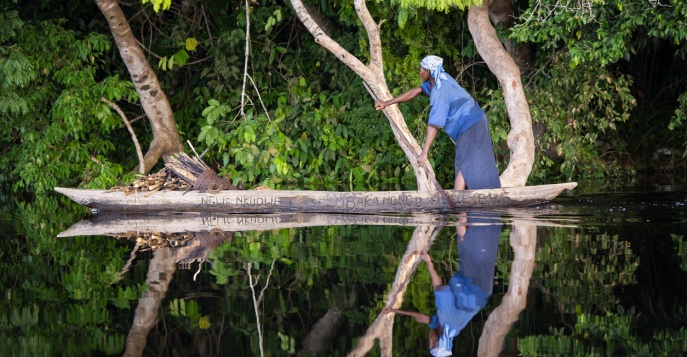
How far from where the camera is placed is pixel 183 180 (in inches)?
420

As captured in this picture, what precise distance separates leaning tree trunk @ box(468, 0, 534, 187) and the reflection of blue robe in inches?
110

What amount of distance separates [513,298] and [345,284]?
1155mm

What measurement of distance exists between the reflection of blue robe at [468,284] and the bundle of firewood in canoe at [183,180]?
9.81ft

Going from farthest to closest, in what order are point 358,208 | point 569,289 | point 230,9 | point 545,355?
point 230,9, point 358,208, point 569,289, point 545,355

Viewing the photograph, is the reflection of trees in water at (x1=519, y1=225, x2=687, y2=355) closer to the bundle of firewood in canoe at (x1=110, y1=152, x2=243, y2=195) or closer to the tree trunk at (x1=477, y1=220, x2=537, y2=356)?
the tree trunk at (x1=477, y1=220, x2=537, y2=356)

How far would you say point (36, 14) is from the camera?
15.3m

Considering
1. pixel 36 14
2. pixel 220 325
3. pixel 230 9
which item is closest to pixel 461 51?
pixel 230 9

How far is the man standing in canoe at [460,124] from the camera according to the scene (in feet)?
Answer: 32.9

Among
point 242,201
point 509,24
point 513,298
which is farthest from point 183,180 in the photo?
point 513,298

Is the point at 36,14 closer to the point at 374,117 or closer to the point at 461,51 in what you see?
the point at 374,117

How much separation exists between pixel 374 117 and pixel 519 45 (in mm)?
2112

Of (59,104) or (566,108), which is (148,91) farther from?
(566,108)

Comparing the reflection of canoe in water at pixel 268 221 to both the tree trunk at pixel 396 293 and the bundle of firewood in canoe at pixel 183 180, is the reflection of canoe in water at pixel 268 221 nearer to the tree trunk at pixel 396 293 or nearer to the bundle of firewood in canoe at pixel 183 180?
the bundle of firewood in canoe at pixel 183 180

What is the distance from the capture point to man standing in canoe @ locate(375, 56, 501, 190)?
Answer: 32.9ft
